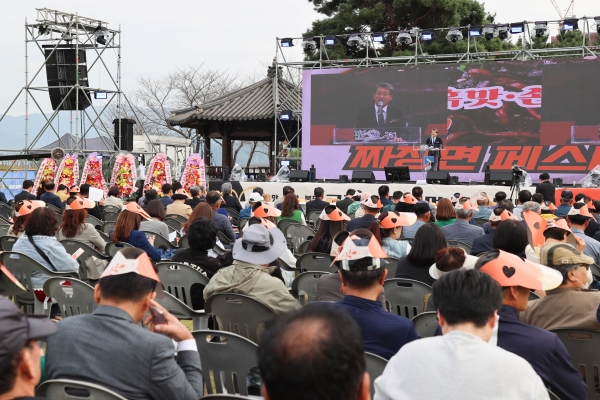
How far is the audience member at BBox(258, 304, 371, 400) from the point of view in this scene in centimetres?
147

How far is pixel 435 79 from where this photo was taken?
63.0 feet

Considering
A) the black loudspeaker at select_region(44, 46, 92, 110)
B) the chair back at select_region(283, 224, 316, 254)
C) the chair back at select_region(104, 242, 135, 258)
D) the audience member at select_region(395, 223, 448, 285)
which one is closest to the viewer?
the audience member at select_region(395, 223, 448, 285)

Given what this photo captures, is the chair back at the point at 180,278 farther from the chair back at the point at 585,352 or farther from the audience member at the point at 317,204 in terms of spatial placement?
the audience member at the point at 317,204

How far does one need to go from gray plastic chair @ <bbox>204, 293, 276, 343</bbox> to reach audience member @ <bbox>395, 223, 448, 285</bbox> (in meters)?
1.35

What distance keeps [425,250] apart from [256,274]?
1.20 meters

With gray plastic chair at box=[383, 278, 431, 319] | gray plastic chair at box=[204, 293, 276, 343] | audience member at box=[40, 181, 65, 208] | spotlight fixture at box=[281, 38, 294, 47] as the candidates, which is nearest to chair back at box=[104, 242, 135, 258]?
gray plastic chair at box=[204, 293, 276, 343]

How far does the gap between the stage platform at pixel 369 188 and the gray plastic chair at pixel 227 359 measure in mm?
12688

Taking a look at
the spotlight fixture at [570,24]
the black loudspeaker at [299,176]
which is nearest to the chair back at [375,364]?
the black loudspeaker at [299,176]

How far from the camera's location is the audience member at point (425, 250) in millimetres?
4691

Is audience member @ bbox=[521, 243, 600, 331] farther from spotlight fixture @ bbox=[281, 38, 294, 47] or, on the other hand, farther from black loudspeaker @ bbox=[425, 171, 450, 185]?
spotlight fixture @ bbox=[281, 38, 294, 47]

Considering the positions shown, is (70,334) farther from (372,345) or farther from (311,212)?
(311,212)

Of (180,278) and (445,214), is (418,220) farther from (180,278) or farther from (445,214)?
(180,278)

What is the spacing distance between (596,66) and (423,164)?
196 inches

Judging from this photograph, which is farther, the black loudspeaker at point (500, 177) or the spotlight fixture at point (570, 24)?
the spotlight fixture at point (570, 24)
